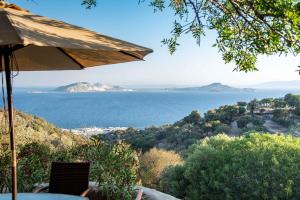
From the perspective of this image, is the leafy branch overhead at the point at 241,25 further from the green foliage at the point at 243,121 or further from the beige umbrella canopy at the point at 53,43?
the green foliage at the point at 243,121

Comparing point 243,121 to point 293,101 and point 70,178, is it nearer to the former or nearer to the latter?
point 293,101

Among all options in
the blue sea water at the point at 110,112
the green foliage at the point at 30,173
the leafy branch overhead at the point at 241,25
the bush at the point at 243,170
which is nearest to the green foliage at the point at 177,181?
the bush at the point at 243,170

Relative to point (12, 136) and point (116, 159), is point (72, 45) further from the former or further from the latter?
point (116, 159)

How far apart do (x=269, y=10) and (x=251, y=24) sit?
23.0 inches

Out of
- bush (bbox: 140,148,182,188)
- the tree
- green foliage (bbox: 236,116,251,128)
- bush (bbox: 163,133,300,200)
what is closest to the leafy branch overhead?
bush (bbox: 163,133,300,200)

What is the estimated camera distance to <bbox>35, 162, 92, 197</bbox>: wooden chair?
15.9ft

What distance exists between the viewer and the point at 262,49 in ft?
19.9

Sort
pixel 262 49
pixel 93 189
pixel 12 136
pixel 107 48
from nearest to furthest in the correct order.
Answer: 1. pixel 107 48
2. pixel 12 136
3. pixel 93 189
4. pixel 262 49

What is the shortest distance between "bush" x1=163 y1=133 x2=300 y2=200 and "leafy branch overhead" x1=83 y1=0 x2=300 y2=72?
2117 millimetres

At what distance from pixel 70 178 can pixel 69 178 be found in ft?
0.05

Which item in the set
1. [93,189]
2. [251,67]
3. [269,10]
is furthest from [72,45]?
[251,67]

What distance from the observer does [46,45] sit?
2678 mm

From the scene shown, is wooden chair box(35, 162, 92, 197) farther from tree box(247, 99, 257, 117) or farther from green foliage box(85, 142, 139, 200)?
tree box(247, 99, 257, 117)

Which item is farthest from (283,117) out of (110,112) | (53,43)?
(110,112)
